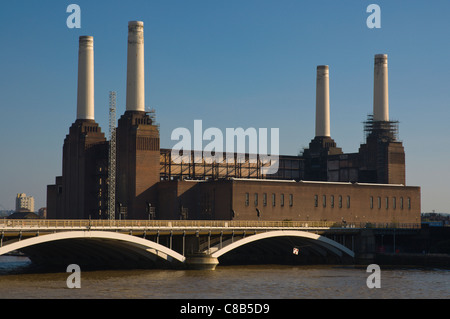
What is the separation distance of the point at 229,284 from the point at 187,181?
4784cm

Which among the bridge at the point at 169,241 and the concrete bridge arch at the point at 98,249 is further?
the bridge at the point at 169,241

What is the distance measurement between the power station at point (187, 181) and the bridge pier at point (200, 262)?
1908 cm

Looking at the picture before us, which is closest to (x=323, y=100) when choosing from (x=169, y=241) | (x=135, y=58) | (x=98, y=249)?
(x=135, y=58)

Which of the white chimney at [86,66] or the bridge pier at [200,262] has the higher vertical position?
the white chimney at [86,66]

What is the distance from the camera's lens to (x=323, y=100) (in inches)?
6442

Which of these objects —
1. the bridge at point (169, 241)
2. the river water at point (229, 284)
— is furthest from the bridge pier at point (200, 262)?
the river water at point (229, 284)

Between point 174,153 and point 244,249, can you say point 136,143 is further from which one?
point 244,249

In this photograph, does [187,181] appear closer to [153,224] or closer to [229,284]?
[153,224]

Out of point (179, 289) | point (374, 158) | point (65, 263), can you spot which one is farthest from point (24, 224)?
point (374, 158)

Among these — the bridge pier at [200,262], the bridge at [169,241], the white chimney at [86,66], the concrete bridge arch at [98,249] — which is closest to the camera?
the concrete bridge arch at [98,249]

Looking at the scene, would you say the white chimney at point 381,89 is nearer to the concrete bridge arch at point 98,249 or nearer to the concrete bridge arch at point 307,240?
the concrete bridge arch at point 307,240

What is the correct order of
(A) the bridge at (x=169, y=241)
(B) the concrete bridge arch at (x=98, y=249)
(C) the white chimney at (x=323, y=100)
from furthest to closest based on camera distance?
(C) the white chimney at (x=323, y=100) < (A) the bridge at (x=169, y=241) < (B) the concrete bridge arch at (x=98, y=249)

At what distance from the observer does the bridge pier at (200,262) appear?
100000 millimetres

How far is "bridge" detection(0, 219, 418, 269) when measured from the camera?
87688 mm
